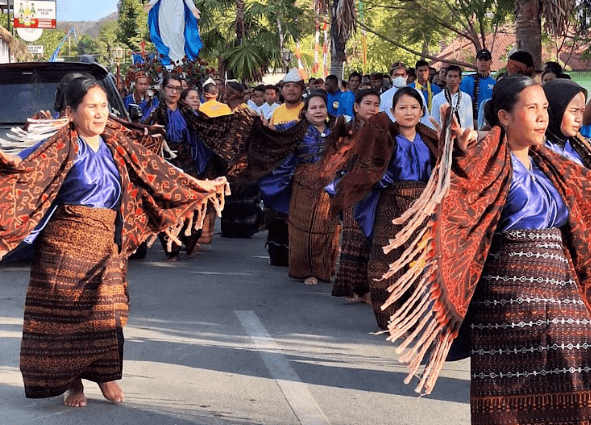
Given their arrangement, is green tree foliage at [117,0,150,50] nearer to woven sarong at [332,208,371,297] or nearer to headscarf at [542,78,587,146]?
woven sarong at [332,208,371,297]

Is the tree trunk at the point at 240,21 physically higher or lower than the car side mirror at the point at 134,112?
higher

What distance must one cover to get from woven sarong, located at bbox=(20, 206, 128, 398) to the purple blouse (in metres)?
2.44

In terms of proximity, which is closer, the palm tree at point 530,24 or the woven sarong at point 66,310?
the woven sarong at point 66,310

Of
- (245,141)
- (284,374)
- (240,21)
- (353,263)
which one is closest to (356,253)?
(353,263)

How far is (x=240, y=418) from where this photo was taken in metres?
6.11

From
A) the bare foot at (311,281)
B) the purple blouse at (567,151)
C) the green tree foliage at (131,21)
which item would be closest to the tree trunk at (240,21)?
the bare foot at (311,281)

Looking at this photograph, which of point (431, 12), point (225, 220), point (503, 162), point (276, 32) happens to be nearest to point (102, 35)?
point (276, 32)

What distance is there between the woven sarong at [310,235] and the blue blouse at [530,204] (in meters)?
5.87

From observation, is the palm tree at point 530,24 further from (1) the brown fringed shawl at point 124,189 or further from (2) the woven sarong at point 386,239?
(1) the brown fringed shawl at point 124,189

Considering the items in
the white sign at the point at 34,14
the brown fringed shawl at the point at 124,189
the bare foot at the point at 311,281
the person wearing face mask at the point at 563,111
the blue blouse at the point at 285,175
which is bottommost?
the bare foot at the point at 311,281

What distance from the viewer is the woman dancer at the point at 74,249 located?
6117 millimetres

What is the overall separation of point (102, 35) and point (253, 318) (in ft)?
443

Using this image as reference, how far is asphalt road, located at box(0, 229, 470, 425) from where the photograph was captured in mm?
6199

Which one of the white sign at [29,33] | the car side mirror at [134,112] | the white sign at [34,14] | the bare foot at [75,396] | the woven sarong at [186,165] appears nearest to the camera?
the bare foot at [75,396]
